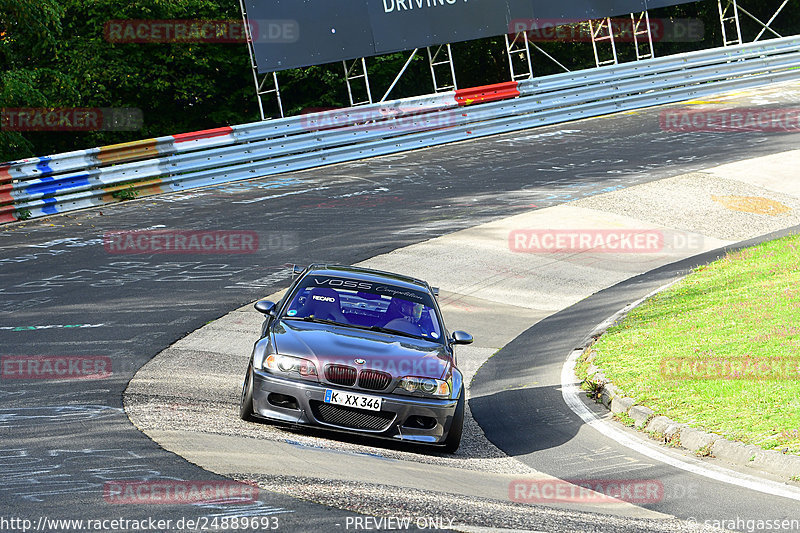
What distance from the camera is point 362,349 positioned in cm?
864

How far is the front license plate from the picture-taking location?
27.2 ft

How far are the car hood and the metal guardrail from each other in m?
12.7

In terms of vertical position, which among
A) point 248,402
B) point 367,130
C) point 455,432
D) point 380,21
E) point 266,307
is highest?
point 380,21

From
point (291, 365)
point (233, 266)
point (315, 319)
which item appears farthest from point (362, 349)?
point (233, 266)

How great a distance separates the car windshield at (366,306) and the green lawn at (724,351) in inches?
99.8

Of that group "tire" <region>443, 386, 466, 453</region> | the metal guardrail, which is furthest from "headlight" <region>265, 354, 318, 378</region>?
the metal guardrail

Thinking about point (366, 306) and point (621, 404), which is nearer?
point (366, 306)

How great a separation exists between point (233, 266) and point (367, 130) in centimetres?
1031

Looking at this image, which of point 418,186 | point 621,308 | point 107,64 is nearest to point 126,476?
point 621,308

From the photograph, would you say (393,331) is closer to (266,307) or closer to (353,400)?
(353,400)

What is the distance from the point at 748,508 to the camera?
6.97m

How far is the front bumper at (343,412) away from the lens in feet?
27.3

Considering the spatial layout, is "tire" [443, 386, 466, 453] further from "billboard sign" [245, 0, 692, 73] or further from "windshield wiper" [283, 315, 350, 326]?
"billboard sign" [245, 0, 692, 73]

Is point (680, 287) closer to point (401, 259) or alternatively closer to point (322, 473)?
point (401, 259)
